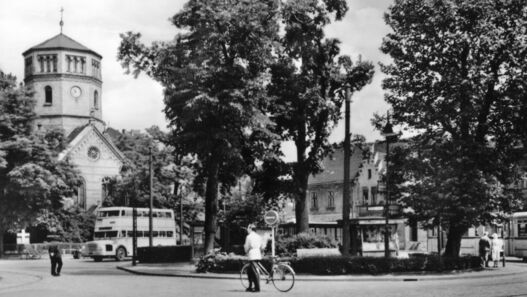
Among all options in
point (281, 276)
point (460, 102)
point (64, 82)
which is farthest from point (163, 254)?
point (64, 82)

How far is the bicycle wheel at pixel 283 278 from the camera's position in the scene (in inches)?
762

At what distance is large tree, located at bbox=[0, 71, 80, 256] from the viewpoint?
5466 centimetres

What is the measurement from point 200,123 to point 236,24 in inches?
177

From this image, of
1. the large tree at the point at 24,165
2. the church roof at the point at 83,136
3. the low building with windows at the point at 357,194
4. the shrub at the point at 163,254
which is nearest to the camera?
the shrub at the point at 163,254

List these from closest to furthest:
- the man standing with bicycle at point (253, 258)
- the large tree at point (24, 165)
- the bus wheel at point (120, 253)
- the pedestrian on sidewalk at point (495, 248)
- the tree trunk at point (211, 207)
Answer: the man standing with bicycle at point (253, 258)
the pedestrian on sidewalk at point (495, 248)
the tree trunk at point (211, 207)
the bus wheel at point (120, 253)
the large tree at point (24, 165)

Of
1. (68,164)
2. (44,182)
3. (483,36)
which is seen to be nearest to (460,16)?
(483,36)

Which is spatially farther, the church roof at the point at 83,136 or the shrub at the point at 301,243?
the church roof at the point at 83,136

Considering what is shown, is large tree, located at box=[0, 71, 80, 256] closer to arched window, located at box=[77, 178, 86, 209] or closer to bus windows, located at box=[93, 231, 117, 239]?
bus windows, located at box=[93, 231, 117, 239]

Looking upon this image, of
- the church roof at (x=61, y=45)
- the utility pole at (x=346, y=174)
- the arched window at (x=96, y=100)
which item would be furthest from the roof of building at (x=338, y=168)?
the utility pole at (x=346, y=174)

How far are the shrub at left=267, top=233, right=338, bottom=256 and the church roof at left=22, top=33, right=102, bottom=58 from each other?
6190 cm

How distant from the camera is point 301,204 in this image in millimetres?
39688

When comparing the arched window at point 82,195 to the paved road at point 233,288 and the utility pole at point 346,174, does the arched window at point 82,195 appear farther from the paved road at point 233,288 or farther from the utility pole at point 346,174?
the utility pole at point 346,174

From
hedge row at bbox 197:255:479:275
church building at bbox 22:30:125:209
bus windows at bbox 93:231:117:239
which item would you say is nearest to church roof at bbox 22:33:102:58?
church building at bbox 22:30:125:209

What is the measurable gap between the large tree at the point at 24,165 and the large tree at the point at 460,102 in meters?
32.8
